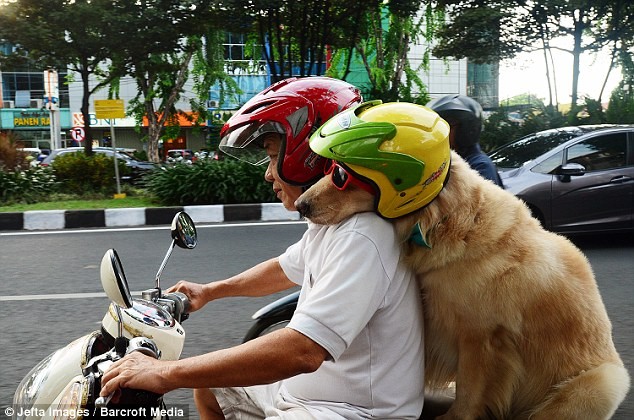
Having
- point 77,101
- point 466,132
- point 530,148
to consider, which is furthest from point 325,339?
point 77,101

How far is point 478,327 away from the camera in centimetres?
159

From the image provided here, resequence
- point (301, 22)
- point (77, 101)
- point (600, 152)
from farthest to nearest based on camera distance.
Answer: point (77, 101) < point (301, 22) < point (600, 152)

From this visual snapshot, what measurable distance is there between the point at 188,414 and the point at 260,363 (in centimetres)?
173

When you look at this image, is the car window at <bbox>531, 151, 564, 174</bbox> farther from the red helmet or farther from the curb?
the red helmet

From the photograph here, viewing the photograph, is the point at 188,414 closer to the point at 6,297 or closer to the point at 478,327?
the point at 478,327

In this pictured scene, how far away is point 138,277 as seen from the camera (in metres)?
5.84

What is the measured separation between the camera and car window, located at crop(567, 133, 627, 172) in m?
7.49

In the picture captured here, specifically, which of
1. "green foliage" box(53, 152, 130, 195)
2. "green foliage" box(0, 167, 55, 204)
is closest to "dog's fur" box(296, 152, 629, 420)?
"green foliage" box(0, 167, 55, 204)

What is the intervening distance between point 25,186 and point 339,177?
1126 centimetres

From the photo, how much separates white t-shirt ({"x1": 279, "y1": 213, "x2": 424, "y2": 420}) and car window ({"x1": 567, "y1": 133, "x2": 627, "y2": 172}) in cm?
644

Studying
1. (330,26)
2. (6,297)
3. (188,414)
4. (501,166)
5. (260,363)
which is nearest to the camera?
→ (260,363)

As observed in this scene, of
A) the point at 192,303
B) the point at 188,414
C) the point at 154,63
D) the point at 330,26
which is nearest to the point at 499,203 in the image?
the point at 192,303

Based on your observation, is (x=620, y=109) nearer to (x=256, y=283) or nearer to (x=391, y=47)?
(x=391, y=47)

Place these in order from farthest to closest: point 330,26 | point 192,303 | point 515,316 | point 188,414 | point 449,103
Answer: point 330,26
point 449,103
point 188,414
point 192,303
point 515,316
